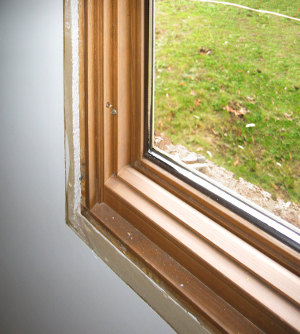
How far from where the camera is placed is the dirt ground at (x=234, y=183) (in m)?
0.75

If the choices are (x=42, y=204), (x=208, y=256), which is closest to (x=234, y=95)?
(x=208, y=256)

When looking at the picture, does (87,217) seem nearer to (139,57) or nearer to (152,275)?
(152,275)

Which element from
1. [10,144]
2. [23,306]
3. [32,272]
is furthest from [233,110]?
[23,306]

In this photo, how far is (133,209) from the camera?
773 millimetres

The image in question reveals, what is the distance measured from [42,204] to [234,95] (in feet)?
2.95

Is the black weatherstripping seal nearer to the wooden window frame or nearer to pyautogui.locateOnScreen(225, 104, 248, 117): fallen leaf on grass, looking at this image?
the wooden window frame

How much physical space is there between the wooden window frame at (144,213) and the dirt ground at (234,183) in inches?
5.1

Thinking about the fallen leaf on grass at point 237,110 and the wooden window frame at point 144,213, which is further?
the fallen leaf on grass at point 237,110

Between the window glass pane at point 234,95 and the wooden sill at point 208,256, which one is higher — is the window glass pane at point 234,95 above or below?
above

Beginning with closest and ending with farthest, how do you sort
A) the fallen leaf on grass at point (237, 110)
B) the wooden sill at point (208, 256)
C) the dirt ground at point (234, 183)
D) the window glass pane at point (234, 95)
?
1. the wooden sill at point (208, 256)
2. the dirt ground at point (234, 183)
3. the window glass pane at point (234, 95)
4. the fallen leaf on grass at point (237, 110)

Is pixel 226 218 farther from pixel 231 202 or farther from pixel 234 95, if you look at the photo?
pixel 234 95

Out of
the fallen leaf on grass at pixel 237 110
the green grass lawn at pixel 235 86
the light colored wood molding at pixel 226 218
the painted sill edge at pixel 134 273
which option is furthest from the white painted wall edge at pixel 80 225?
the fallen leaf on grass at pixel 237 110

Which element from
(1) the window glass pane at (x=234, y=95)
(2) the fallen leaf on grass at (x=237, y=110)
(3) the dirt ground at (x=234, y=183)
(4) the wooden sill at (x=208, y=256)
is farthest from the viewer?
(2) the fallen leaf on grass at (x=237, y=110)

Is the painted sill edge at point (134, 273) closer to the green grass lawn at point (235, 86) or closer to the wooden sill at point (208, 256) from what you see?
the wooden sill at point (208, 256)
